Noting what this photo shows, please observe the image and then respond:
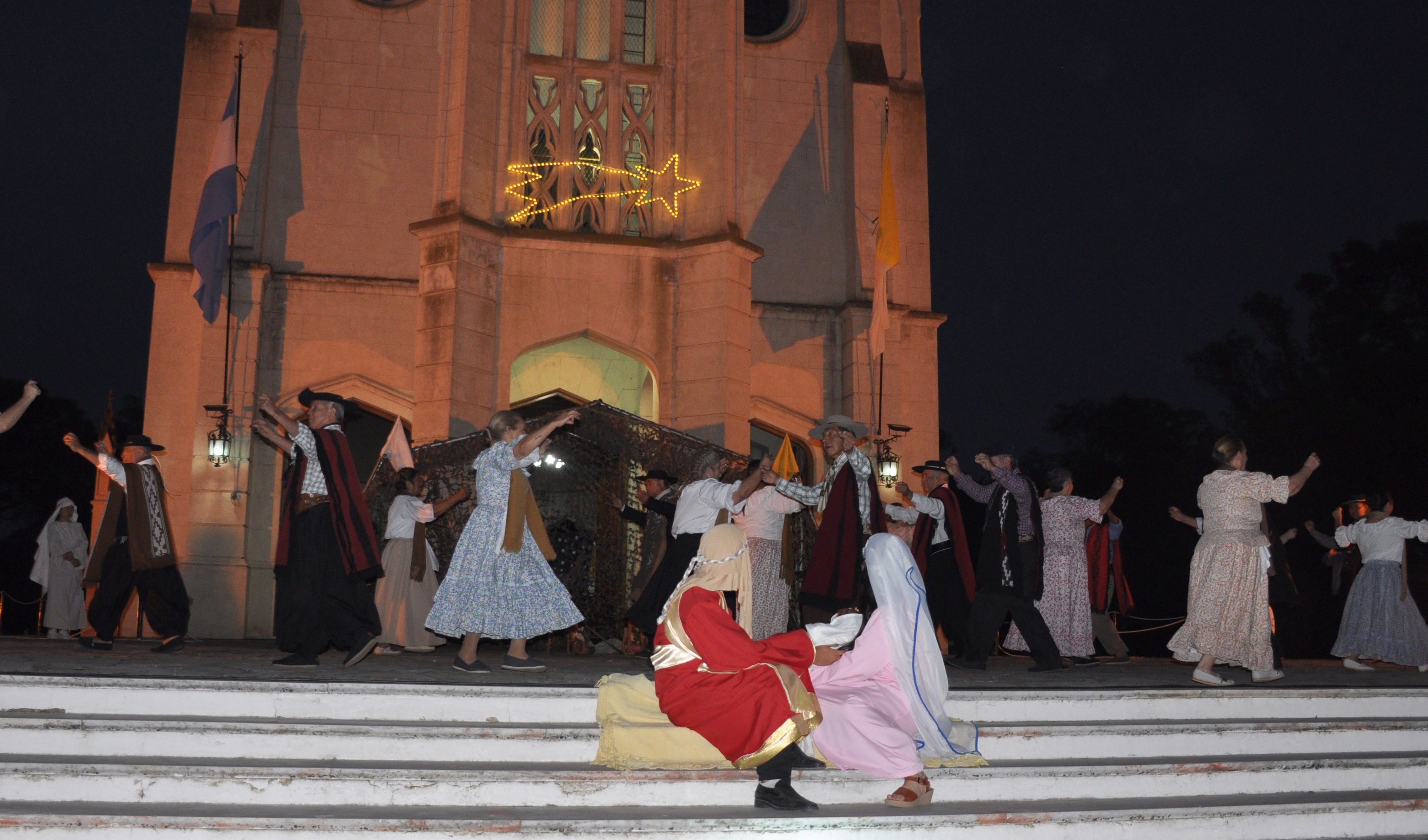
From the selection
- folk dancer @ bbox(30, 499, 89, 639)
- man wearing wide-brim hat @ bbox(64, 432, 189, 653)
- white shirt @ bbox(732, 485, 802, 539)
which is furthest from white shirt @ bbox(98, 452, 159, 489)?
folk dancer @ bbox(30, 499, 89, 639)

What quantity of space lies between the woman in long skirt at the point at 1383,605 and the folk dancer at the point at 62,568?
1412 centimetres

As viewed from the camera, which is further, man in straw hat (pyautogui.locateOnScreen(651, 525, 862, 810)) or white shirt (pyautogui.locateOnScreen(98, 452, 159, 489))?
white shirt (pyautogui.locateOnScreen(98, 452, 159, 489))

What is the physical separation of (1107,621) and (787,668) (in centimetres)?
686

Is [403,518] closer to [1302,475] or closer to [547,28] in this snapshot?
[1302,475]

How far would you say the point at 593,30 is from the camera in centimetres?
1791

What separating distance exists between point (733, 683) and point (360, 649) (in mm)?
3444

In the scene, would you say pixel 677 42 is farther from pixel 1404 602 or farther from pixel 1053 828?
pixel 1053 828

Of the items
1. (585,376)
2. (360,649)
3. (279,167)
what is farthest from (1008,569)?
(279,167)

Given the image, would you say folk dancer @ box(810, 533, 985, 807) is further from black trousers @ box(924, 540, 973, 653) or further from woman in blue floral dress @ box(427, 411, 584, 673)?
black trousers @ box(924, 540, 973, 653)

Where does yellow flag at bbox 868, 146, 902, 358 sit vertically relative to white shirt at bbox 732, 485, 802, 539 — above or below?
above

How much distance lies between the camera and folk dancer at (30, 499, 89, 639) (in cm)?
1504

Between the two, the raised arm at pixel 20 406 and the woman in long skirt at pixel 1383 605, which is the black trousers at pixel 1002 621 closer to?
the woman in long skirt at pixel 1383 605

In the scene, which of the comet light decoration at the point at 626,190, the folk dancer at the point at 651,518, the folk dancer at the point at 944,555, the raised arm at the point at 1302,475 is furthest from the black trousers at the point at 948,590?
the comet light decoration at the point at 626,190

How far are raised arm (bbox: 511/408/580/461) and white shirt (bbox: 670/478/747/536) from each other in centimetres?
140
